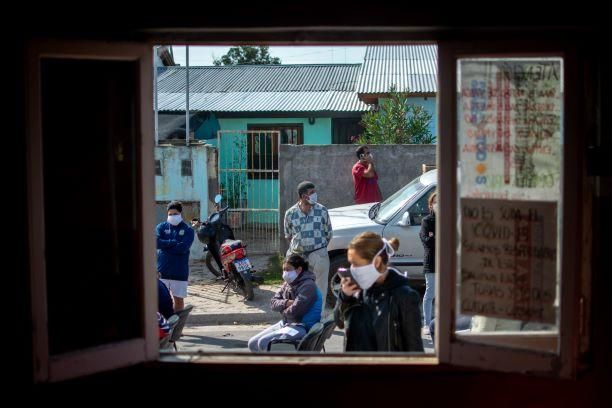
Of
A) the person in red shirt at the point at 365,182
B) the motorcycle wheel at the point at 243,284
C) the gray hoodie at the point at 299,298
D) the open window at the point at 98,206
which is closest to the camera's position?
the open window at the point at 98,206

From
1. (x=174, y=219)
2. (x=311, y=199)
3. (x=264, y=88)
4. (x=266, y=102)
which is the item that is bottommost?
(x=174, y=219)

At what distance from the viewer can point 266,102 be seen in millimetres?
20297

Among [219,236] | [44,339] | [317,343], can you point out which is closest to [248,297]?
[219,236]

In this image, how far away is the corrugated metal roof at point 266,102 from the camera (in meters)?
19.5

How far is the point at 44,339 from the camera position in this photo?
12.3 feet

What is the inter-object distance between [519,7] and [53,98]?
239cm

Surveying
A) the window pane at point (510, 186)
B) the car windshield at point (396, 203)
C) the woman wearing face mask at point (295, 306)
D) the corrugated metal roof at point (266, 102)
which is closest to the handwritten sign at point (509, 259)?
the window pane at point (510, 186)

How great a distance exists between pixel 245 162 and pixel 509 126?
14.4 metres

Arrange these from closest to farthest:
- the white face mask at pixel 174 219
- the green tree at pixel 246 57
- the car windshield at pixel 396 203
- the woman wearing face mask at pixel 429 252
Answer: the woman wearing face mask at pixel 429 252 < the white face mask at pixel 174 219 < the car windshield at pixel 396 203 < the green tree at pixel 246 57

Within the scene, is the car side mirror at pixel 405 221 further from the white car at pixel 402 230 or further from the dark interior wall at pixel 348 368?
the dark interior wall at pixel 348 368

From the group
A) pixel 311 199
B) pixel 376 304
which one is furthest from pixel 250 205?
pixel 376 304

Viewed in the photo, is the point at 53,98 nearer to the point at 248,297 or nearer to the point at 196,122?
the point at 248,297

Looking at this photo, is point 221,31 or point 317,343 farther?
point 317,343

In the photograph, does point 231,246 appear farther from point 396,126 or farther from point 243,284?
point 396,126
